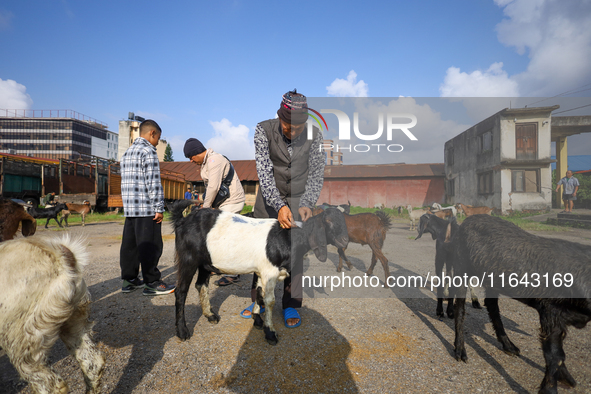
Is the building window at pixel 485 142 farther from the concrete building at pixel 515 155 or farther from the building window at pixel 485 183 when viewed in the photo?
the building window at pixel 485 183

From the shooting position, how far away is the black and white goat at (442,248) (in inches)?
133

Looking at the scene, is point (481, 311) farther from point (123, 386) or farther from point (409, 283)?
point (123, 386)

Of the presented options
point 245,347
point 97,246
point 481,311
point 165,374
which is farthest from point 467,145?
point 97,246

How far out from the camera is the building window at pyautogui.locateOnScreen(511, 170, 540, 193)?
3297mm

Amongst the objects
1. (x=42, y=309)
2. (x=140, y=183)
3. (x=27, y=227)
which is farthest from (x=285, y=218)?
(x=27, y=227)

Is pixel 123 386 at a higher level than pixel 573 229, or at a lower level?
lower

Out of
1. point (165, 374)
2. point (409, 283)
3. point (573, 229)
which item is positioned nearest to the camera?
point (165, 374)

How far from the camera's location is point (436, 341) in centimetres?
279

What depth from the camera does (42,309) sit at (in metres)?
1.62

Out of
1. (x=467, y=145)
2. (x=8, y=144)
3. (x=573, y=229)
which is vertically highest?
(x=8, y=144)

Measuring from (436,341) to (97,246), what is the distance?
8.75 m

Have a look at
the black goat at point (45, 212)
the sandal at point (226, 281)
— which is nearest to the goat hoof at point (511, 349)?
the sandal at point (226, 281)

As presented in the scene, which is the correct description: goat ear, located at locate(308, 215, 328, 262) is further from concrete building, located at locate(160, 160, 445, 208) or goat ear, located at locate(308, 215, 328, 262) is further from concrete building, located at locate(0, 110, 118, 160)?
concrete building, located at locate(0, 110, 118, 160)

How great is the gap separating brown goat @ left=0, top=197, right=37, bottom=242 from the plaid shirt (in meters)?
1.28
